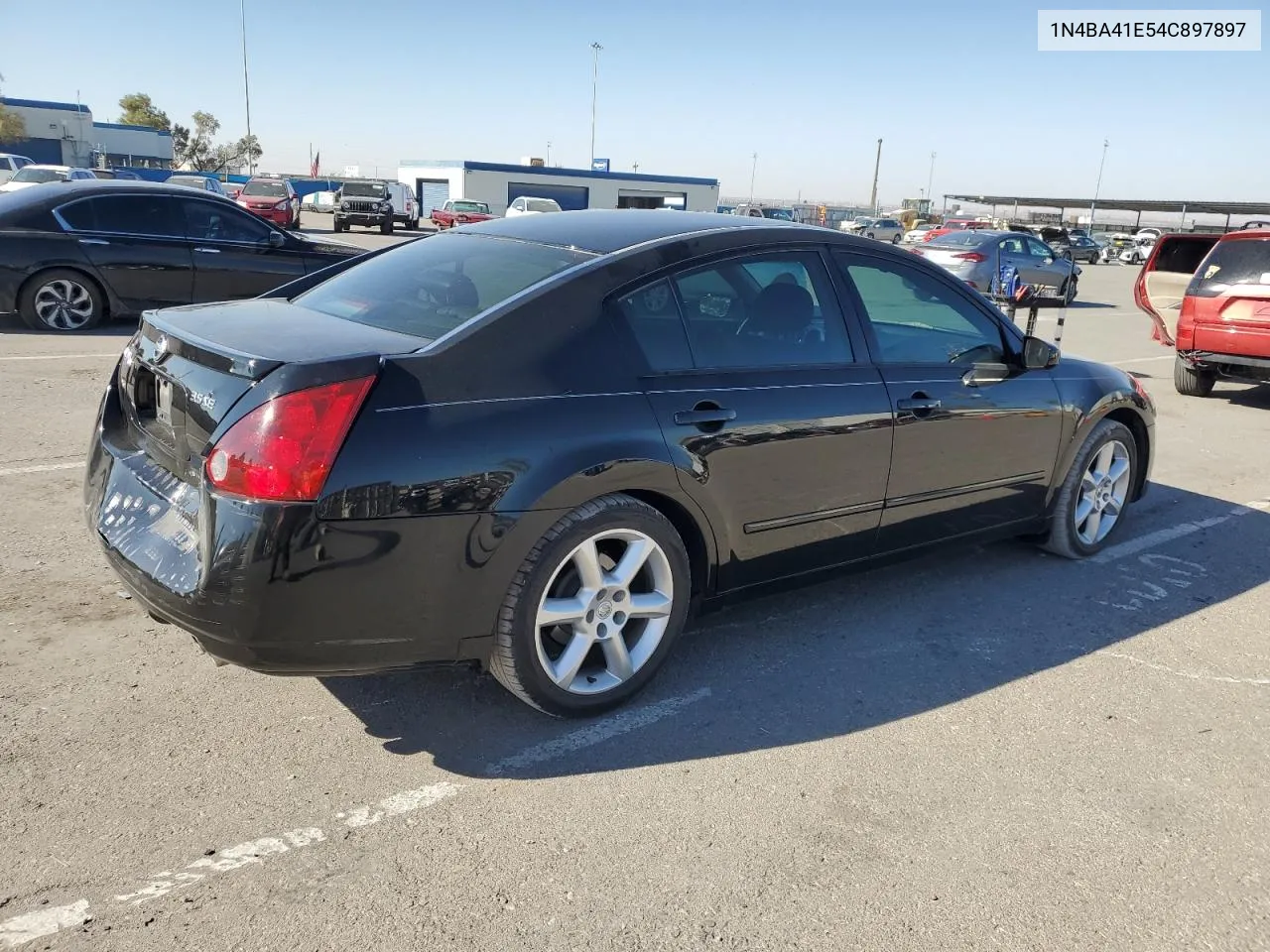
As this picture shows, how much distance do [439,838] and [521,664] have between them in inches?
22.4

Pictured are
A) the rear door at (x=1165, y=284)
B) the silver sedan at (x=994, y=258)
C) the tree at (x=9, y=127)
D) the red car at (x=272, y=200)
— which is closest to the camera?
the rear door at (x=1165, y=284)

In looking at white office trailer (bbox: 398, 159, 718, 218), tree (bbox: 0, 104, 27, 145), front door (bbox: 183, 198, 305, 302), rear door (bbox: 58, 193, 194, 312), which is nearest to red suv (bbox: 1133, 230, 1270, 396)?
front door (bbox: 183, 198, 305, 302)

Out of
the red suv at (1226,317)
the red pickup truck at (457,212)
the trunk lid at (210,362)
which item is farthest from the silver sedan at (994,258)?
the red pickup truck at (457,212)

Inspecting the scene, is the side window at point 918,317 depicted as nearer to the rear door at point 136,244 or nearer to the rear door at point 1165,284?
the rear door at point 1165,284

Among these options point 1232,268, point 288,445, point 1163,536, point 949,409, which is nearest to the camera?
point 288,445

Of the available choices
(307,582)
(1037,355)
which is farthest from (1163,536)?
(307,582)

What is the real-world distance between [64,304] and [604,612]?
8.89 m

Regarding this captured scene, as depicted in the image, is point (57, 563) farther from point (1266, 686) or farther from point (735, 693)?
point (1266, 686)

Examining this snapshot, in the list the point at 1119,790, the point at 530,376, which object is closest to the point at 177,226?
the point at 530,376

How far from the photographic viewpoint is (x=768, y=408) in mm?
3482

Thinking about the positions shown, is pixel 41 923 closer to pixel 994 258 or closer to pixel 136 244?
pixel 136 244

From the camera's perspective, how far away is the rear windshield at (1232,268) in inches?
362

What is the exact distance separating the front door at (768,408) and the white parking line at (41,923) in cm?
198

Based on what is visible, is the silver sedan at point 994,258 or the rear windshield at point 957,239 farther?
the rear windshield at point 957,239
